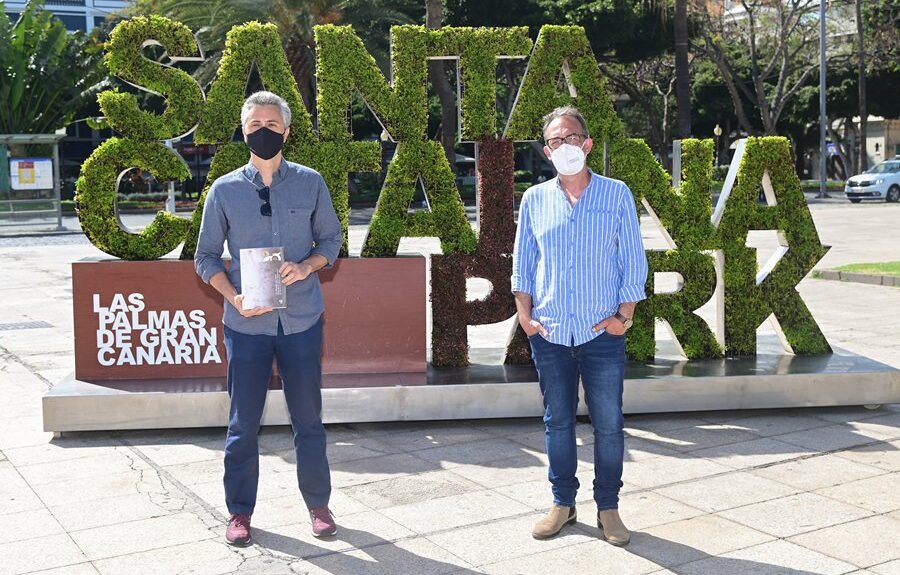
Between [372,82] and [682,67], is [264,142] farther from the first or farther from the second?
[682,67]

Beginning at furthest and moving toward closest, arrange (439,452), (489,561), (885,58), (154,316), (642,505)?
1. (885,58)
2. (154,316)
3. (439,452)
4. (642,505)
5. (489,561)

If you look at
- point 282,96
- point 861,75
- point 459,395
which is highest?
point 861,75

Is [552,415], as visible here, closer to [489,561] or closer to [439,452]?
[489,561]

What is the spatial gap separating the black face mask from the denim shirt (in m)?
0.13

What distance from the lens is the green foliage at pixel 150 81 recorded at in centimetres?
735

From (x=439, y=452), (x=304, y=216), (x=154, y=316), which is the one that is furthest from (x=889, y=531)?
(x=154, y=316)

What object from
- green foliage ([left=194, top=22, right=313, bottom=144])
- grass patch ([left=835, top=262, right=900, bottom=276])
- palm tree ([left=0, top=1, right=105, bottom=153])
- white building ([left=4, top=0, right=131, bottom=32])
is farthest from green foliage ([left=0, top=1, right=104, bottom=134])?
green foliage ([left=194, top=22, right=313, bottom=144])

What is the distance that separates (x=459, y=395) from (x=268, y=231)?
2546 millimetres

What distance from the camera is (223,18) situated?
3219 cm

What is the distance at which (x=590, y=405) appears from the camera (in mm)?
4969

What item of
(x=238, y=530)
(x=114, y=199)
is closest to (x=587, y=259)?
(x=238, y=530)

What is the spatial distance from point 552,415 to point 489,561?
2.40ft

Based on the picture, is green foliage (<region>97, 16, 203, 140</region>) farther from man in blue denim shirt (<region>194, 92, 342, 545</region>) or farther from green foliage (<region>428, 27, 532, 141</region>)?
man in blue denim shirt (<region>194, 92, 342, 545</region>)

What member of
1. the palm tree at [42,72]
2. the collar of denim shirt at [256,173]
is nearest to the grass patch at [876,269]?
the collar of denim shirt at [256,173]
